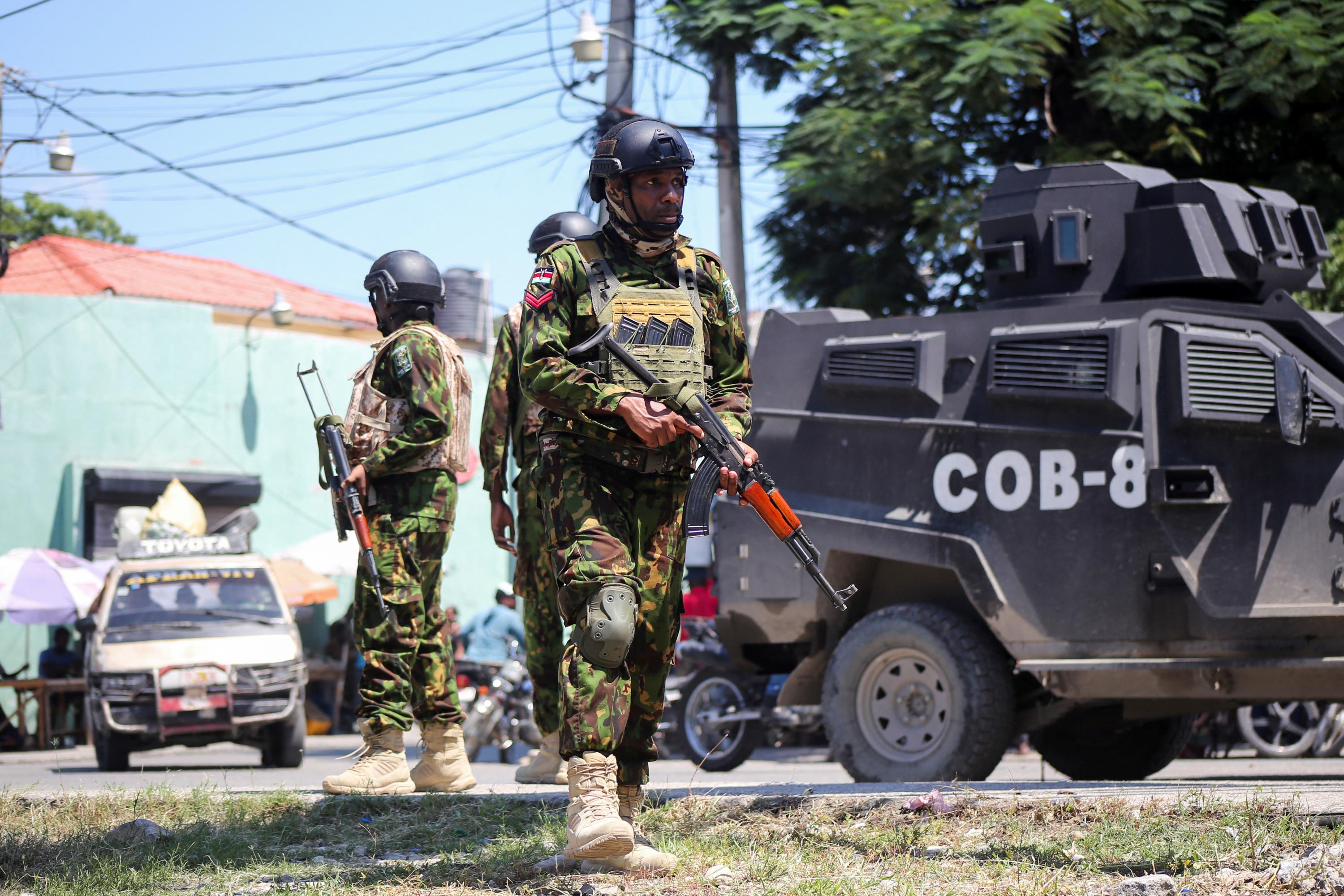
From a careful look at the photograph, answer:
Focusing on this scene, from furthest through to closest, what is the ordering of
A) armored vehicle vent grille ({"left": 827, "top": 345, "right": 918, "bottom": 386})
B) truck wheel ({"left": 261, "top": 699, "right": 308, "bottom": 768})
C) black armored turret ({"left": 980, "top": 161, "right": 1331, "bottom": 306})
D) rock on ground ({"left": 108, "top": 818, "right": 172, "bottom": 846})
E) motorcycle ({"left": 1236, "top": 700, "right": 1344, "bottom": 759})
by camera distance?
truck wheel ({"left": 261, "top": 699, "right": 308, "bottom": 768})
motorcycle ({"left": 1236, "top": 700, "right": 1344, "bottom": 759})
armored vehicle vent grille ({"left": 827, "top": 345, "right": 918, "bottom": 386})
black armored turret ({"left": 980, "top": 161, "right": 1331, "bottom": 306})
rock on ground ({"left": 108, "top": 818, "right": 172, "bottom": 846})

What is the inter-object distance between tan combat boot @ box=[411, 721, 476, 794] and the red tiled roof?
1725 cm

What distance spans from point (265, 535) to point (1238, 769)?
53.7 feet

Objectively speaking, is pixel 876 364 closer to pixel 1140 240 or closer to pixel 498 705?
pixel 1140 240

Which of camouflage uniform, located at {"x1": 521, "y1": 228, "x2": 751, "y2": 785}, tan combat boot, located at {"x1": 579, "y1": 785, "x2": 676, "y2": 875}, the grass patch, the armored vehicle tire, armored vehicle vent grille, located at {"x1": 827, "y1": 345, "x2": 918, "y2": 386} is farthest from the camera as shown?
the armored vehicle tire

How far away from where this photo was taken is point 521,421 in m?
6.65

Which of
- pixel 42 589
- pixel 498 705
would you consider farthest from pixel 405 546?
pixel 42 589

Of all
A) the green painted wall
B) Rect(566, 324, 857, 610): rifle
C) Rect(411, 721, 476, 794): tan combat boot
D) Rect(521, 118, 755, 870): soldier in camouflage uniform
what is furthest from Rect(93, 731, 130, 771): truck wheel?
the green painted wall

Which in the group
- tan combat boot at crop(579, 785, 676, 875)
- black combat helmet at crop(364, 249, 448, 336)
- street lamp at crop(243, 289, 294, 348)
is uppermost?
street lamp at crop(243, 289, 294, 348)

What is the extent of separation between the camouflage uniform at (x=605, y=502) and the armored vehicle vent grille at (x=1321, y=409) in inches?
122

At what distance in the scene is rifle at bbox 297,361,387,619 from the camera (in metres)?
6.25

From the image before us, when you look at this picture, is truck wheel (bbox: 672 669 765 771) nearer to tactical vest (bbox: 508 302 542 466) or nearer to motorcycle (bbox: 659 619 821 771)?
motorcycle (bbox: 659 619 821 771)

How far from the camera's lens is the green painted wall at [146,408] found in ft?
69.7

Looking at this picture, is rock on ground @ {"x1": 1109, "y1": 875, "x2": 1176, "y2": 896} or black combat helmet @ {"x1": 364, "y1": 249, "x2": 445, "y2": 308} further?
black combat helmet @ {"x1": 364, "y1": 249, "x2": 445, "y2": 308}

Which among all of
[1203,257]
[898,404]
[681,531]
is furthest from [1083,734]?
[681,531]
